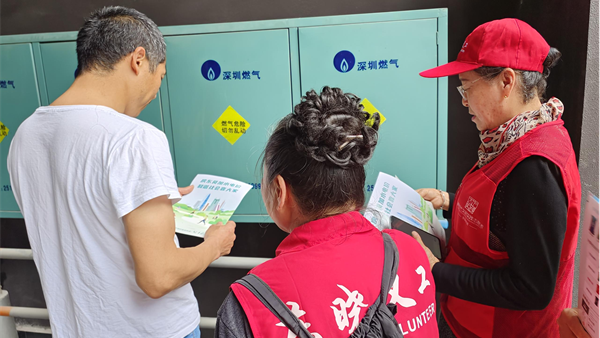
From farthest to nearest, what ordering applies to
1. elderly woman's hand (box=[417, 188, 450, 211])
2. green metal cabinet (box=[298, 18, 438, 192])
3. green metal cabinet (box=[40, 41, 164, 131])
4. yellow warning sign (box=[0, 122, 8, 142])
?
yellow warning sign (box=[0, 122, 8, 142]) < green metal cabinet (box=[40, 41, 164, 131]) < green metal cabinet (box=[298, 18, 438, 192]) < elderly woman's hand (box=[417, 188, 450, 211])

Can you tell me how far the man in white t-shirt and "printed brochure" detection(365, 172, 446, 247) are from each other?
54 centimetres

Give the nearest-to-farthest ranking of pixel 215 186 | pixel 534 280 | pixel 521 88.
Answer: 1. pixel 534 280
2. pixel 521 88
3. pixel 215 186

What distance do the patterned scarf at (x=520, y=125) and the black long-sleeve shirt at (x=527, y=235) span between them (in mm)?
113

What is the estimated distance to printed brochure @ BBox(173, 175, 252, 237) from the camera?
1390 millimetres

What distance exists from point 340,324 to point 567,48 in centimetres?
181

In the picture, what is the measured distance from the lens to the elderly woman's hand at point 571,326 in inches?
31.9

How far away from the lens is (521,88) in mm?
1058

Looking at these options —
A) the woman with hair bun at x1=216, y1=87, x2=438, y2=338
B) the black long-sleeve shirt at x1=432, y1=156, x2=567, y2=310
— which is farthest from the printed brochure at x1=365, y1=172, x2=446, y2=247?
the woman with hair bun at x1=216, y1=87, x2=438, y2=338

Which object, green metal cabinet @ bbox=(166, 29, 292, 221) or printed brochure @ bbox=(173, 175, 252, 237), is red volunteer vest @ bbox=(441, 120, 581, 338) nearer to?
printed brochure @ bbox=(173, 175, 252, 237)

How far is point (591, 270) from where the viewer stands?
28.9 inches

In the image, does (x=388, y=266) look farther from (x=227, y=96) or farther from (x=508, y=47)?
(x=227, y=96)

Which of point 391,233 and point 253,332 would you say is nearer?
point 253,332

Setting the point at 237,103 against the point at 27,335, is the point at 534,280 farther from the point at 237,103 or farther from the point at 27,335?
the point at 27,335

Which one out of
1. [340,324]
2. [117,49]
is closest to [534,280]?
[340,324]
